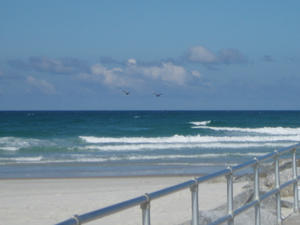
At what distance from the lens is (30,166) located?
19.3m

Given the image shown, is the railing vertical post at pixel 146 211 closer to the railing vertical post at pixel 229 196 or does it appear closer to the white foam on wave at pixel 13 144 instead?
the railing vertical post at pixel 229 196

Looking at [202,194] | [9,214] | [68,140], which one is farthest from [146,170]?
[68,140]

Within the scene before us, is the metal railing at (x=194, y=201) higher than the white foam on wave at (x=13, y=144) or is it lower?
higher

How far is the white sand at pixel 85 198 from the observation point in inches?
145

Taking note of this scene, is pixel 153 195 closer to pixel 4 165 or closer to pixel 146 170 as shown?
pixel 146 170

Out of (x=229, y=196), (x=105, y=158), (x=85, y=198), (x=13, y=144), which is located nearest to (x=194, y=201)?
(x=229, y=196)

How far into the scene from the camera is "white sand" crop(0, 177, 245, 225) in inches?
145

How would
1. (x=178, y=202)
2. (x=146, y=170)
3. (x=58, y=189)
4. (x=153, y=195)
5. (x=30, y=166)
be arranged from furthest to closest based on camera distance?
(x=30, y=166) < (x=146, y=170) < (x=58, y=189) < (x=178, y=202) < (x=153, y=195)

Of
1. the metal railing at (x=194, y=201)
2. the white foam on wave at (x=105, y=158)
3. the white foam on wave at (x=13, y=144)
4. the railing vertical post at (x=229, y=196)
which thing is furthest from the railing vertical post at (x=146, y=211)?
the white foam on wave at (x=13, y=144)

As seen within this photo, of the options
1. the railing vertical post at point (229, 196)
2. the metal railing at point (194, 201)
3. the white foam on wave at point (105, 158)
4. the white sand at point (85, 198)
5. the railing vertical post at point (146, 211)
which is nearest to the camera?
the metal railing at point (194, 201)

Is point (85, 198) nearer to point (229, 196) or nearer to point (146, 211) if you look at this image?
point (229, 196)

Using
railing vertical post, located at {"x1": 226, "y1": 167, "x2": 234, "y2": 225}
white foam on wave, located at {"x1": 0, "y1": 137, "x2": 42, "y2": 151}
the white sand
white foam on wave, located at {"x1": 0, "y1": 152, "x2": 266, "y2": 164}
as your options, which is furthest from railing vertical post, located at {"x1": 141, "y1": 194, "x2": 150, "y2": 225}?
white foam on wave, located at {"x1": 0, "y1": 137, "x2": 42, "y2": 151}

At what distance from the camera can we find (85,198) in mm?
10898

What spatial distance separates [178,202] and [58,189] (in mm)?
9257
